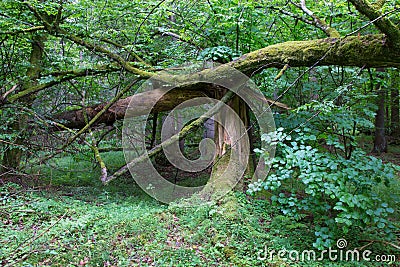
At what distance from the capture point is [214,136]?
18.1 ft

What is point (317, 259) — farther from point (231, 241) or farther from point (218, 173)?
point (218, 173)

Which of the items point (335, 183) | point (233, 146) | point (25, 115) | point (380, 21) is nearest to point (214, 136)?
point (233, 146)

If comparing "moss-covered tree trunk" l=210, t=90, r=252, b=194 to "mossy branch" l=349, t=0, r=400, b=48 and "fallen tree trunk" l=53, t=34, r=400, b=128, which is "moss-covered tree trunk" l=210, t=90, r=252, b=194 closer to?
"fallen tree trunk" l=53, t=34, r=400, b=128

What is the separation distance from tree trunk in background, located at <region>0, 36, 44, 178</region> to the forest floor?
1094 millimetres

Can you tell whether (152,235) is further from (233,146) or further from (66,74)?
(66,74)

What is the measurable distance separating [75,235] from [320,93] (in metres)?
4.96

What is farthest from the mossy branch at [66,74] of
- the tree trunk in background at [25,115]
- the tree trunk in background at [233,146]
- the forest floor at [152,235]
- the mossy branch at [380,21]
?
the mossy branch at [380,21]

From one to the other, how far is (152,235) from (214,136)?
241 cm

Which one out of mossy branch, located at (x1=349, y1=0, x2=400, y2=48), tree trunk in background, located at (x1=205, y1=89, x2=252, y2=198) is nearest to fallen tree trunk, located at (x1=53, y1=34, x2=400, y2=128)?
mossy branch, located at (x1=349, y1=0, x2=400, y2=48)

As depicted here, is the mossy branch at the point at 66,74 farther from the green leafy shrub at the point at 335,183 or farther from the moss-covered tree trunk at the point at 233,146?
the green leafy shrub at the point at 335,183

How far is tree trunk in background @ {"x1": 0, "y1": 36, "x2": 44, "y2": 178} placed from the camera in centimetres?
541

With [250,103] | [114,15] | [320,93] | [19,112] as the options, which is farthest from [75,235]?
[320,93]

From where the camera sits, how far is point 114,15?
578 cm

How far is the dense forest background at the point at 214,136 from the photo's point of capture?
326 cm
